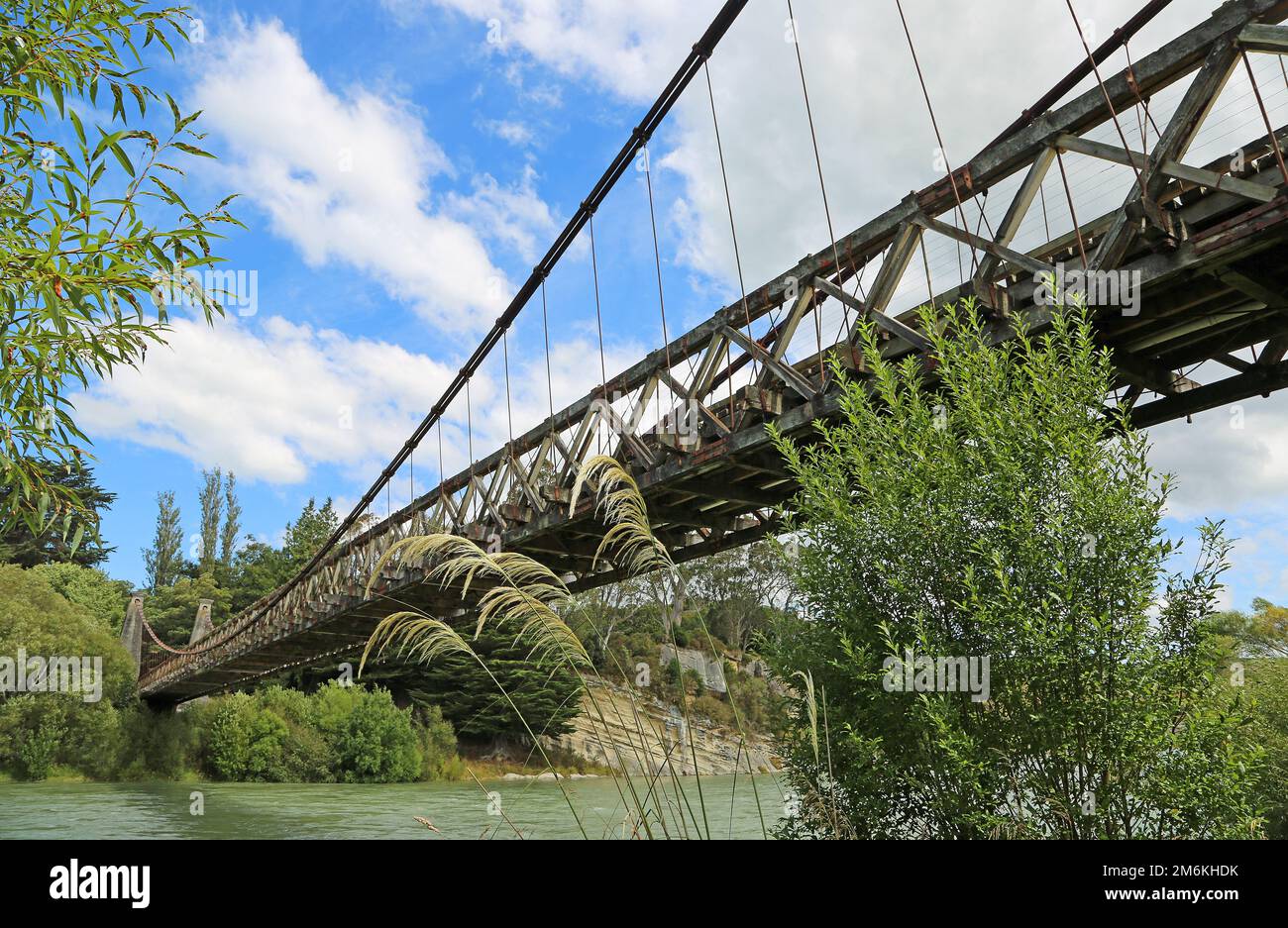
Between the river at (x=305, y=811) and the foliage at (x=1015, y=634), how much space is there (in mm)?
5332

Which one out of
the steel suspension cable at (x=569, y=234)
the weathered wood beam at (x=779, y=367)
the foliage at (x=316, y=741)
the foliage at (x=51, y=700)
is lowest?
the foliage at (x=316, y=741)

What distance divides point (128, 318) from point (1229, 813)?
5.63 meters

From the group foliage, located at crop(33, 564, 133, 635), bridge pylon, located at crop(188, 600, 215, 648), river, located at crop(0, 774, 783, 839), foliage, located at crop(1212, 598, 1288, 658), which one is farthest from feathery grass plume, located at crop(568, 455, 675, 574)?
foliage, located at crop(33, 564, 133, 635)

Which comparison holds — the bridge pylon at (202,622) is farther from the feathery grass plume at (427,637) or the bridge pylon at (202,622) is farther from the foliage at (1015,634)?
the feathery grass plume at (427,637)

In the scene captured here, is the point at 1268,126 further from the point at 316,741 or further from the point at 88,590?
the point at 88,590

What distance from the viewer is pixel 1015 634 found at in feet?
15.5

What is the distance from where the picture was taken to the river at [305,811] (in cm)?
1442

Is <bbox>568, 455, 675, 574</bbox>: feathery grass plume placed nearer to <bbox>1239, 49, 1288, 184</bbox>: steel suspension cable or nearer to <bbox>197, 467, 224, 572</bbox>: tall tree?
<bbox>1239, 49, 1288, 184</bbox>: steel suspension cable

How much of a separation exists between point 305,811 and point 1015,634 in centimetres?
1946

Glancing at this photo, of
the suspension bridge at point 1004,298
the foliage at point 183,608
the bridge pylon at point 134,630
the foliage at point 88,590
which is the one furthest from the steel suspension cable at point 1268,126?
the foliage at point 183,608

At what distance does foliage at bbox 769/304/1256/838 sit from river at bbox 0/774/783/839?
5332mm

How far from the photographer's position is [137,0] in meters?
3.48
